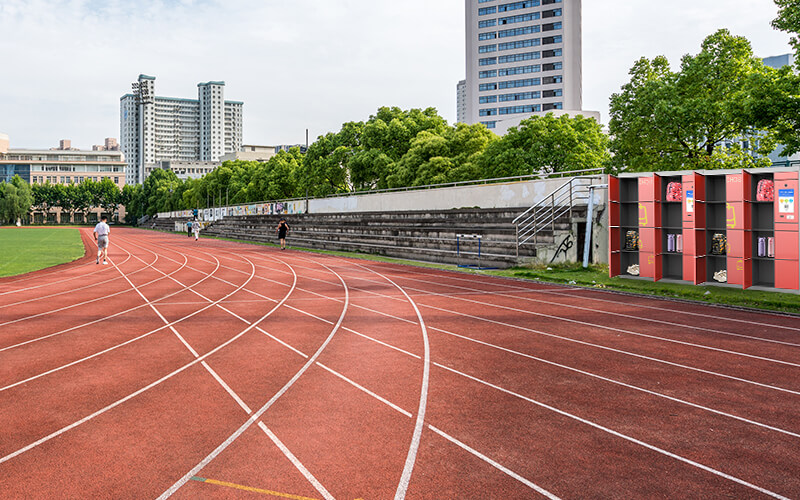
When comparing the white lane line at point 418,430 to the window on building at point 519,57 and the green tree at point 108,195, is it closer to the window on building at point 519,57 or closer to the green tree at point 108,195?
the window on building at point 519,57

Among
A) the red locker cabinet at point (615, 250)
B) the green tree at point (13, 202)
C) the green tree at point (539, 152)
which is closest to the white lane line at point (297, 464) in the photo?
the red locker cabinet at point (615, 250)

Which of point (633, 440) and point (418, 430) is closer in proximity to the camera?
point (633, 440)

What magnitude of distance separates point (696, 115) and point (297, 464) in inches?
925

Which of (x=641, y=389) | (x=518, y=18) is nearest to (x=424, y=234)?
(x=641, y=389)

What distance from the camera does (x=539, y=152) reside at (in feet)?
114

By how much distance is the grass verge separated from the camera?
38.9ft

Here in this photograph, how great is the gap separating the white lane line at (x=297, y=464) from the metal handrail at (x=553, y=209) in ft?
52.1

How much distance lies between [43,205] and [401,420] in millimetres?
154913

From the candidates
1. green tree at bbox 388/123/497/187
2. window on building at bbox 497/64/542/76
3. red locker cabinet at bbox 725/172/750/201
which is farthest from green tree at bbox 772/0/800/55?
window on building at bbox 497/64/542/76

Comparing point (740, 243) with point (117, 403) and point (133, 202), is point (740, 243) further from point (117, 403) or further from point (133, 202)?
point (133, 202)

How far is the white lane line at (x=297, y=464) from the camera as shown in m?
3.93

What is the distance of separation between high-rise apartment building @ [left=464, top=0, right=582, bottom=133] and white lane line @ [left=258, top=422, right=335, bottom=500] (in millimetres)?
84177

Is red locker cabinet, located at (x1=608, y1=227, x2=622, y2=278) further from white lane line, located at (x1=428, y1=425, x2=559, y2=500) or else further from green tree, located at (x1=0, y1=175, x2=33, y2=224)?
green tree, located at (x1=0, y1=175, x2=33, y2=224)

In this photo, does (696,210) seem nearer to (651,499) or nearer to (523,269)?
(523,269)
